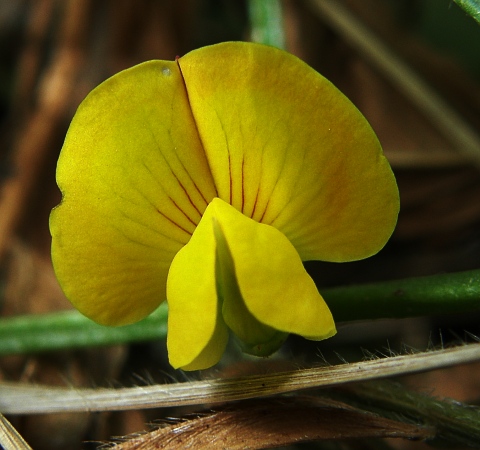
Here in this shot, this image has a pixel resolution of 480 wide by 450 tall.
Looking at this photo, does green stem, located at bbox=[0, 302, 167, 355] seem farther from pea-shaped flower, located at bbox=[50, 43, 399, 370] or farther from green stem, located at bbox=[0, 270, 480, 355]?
pea-shaped flower, located at bbox=[50, 43, 399, 370]

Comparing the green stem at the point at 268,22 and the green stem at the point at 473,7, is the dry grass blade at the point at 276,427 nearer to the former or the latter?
the green stem at the point at 473,7

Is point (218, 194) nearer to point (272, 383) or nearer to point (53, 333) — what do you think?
point (272, 383)

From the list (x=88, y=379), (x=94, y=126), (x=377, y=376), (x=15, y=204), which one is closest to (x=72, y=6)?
(x=15, y=204)

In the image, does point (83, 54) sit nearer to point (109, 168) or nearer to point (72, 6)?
point (72, 6)

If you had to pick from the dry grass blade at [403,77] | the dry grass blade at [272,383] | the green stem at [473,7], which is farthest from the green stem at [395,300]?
the dry grass blade at [403,77]

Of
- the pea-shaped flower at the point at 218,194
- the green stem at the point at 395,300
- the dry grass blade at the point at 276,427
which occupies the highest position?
the pea-shaped flower at the point at 218,194

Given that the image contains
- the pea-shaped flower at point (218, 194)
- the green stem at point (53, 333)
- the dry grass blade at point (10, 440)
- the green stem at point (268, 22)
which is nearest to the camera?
the pea-shaped flower at point (218, 194)
